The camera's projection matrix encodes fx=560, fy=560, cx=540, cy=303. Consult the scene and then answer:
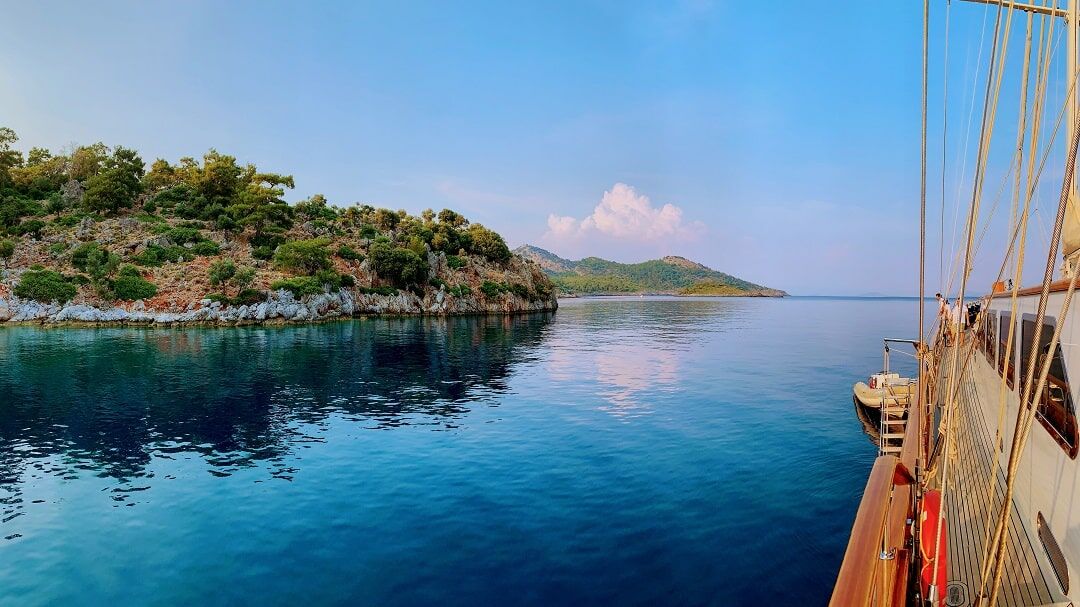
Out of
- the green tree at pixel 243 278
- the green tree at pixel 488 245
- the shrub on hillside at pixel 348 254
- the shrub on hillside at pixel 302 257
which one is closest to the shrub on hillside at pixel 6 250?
the green tree at pixel 243 278

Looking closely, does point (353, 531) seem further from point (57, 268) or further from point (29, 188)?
point (29, 188)

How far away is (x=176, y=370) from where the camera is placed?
40844 mm

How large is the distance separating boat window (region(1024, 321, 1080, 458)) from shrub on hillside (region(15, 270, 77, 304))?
96684 millimetres

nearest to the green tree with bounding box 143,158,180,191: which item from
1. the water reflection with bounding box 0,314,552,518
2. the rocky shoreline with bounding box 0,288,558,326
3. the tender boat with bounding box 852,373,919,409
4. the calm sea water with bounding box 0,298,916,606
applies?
the rocky shoreline with bounding box 0,288,558,326

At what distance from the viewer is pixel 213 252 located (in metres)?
97.3

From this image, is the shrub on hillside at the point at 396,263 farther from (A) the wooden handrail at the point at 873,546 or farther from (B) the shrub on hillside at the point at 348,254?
(A) the wooden handrail at the point at 873,546

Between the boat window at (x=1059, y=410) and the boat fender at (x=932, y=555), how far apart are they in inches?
56.2

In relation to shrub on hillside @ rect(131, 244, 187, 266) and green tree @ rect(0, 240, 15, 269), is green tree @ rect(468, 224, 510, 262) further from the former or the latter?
green tree @ rect(0, 240, 15, 269)

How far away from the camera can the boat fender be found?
6468 mm

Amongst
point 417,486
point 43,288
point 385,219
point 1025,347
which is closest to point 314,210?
point 385,219

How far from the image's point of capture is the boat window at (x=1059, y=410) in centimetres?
599

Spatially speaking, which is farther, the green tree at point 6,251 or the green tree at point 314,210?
the green tree at point 314,210

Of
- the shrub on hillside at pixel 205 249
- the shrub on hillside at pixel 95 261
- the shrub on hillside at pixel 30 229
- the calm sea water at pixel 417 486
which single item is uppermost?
the shrub on hillside at pixel 30 229

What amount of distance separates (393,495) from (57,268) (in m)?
92.5
